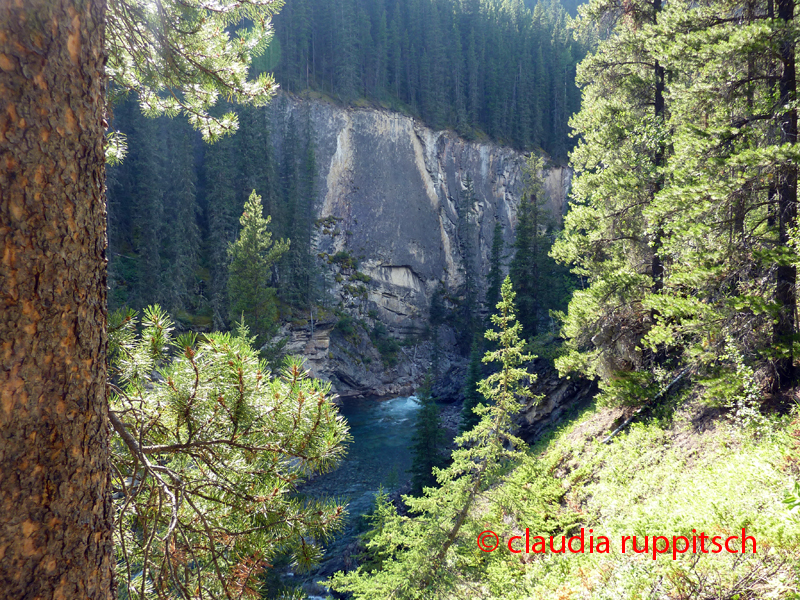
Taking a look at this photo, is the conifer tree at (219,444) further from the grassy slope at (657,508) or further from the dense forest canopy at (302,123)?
the grassy slope at (657,508)

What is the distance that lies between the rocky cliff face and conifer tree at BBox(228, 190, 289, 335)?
635 inches

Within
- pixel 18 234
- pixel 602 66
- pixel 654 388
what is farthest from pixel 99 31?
pixel 602 66

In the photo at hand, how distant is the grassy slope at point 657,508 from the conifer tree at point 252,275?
15694 millimetres

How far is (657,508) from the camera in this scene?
216 inches

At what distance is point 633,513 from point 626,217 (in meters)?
6.15

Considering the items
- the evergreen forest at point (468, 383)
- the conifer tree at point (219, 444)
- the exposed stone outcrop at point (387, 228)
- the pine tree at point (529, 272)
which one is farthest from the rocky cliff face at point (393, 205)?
the conifer tree at point (219, 444)

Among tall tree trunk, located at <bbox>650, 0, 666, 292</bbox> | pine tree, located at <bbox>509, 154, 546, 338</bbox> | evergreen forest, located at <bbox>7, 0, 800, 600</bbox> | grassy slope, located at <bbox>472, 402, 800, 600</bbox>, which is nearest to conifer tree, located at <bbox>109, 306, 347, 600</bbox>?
evergreen forest, located at <bbox>7, 0, 800, 600</bbox>

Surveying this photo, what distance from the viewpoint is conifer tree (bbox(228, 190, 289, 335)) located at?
68.1 ft

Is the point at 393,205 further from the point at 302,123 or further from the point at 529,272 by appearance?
the point at 529,272

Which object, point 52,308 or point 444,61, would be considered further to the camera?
point 444,61

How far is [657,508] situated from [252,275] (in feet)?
64.0

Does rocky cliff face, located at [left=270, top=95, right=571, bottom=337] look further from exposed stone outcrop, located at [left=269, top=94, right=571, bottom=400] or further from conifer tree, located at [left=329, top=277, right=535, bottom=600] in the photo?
conifer tree, located at [left=329, top=277, right=535, bottom=600]

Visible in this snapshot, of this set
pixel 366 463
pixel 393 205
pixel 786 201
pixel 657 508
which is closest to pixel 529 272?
pixel 366 463

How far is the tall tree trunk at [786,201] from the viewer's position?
19.0ft
